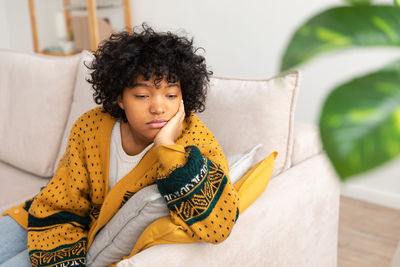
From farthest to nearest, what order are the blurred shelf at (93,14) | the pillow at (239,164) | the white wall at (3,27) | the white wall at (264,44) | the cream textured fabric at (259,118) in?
the white wall at (3,27) < the blurred shelf at (93,14) < the white wall at (264,44) < the cream textured fabric at (259,118) < the pillow at (239,164)

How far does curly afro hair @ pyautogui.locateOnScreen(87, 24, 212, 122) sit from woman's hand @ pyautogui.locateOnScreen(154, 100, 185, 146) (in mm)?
89

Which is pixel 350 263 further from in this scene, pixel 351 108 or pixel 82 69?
pixel 351 108

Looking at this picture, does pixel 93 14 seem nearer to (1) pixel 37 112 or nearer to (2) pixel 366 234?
(1) pixel 37 112

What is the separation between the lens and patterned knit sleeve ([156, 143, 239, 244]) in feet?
2.92

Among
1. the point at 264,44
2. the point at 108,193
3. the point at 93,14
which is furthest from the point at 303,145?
the point at 93,14

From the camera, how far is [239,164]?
3.76 ft

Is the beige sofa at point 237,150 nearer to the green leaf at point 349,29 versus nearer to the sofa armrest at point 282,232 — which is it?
the sofa armrest at point 282,232

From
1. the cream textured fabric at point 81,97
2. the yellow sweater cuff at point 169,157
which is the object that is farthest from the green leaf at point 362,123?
the cream textured fabric at point 81,97

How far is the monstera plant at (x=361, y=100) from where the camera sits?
0.75ft

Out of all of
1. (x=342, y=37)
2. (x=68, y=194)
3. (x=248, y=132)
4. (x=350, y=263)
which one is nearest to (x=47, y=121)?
(x=68, y=194)

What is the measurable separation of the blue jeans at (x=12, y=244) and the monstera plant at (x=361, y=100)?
43.4 inches

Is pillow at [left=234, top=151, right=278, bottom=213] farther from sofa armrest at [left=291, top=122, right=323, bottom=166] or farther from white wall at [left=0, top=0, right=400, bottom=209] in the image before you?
white wall at [left=0, top=0, right=400, bottom=209]

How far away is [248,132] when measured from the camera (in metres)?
1.27

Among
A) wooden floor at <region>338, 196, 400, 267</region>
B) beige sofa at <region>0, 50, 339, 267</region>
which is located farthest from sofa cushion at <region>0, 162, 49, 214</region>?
wooden floor at <region>338, 196, 400, 267</region>
